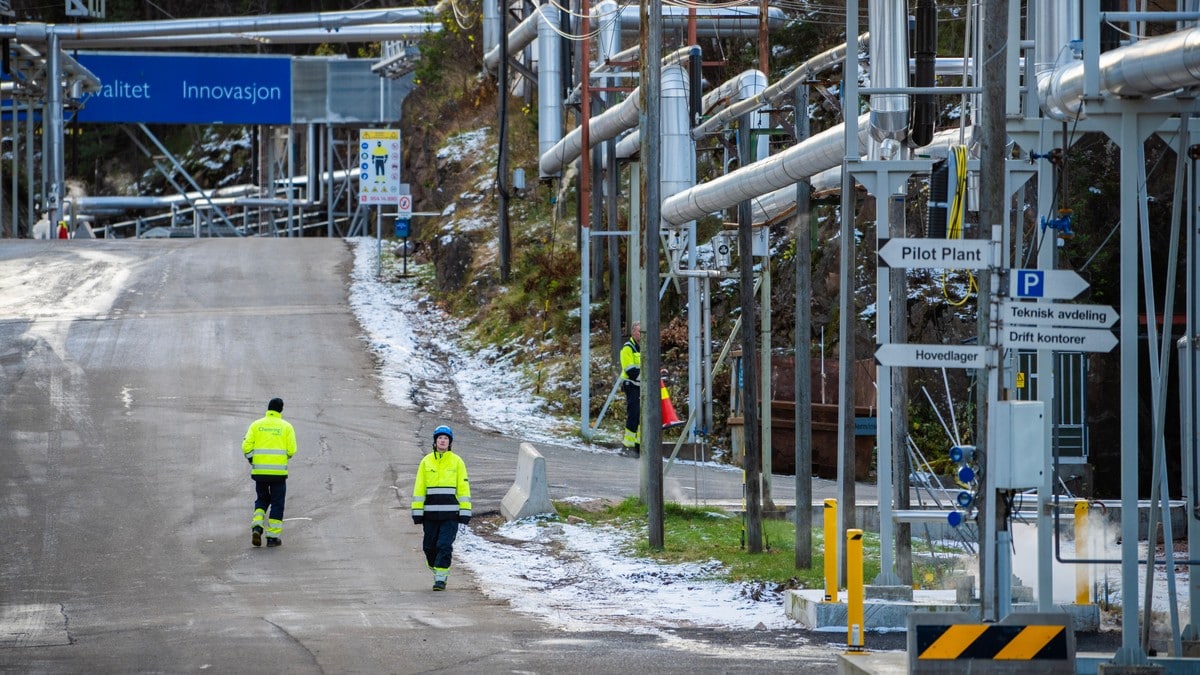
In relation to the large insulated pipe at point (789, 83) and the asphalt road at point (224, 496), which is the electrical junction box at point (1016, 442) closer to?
the asphalt road at point (224, 496)

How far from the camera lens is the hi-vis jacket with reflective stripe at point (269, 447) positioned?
1605cm

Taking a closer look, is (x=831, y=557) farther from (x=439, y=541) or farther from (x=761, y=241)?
(x=761, y=241)

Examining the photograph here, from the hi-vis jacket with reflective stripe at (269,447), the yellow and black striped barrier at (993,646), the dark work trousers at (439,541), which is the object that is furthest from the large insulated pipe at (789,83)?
the yellow and black striped barrier at (993,646)

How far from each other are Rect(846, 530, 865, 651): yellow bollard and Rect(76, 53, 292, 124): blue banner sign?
4522 centimetres

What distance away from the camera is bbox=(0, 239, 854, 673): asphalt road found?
11.1 m

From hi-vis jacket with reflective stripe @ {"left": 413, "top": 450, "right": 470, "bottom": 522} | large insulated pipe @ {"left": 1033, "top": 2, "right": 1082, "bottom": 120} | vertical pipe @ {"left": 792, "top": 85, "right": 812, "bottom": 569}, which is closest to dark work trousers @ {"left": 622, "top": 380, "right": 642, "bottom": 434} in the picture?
vertical pipe @ {"left": 792, "top": 85, "right": 812, "bottom": 569}

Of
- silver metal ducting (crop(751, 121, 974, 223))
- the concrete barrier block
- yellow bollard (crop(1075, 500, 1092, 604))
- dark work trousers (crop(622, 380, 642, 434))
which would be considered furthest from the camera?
dark work trousers (crop(622, 380, 642, 434))

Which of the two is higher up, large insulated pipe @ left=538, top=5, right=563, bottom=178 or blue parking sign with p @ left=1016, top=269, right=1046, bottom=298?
large insulated pipe @ left=538, top=5, right=563, bottom=178

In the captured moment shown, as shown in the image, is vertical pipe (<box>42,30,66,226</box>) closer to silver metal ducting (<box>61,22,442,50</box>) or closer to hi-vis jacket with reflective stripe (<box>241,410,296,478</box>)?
silver metal ducting (<box>61,22,442,50</box>)

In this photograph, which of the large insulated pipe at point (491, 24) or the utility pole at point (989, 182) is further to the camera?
the large insulated pipe at point (491, 24)

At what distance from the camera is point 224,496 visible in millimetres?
18547

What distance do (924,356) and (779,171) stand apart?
4.79m

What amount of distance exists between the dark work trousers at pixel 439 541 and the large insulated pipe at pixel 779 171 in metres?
4.53

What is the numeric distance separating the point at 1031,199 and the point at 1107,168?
1704 millimetres
